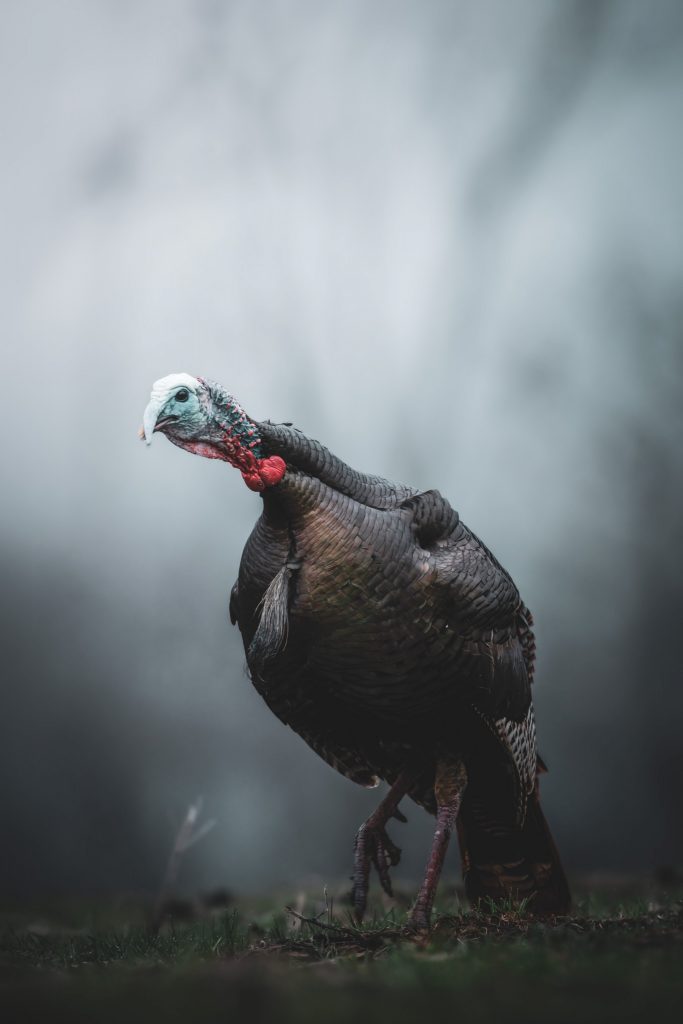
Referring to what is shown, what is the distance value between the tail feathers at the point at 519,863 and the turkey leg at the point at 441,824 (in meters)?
0.48

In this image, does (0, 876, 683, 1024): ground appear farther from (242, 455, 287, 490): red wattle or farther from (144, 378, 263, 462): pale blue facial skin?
(144, 378, 263, 462): pale blue facial skin

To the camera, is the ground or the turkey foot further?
the turkey foot

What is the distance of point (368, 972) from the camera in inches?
101

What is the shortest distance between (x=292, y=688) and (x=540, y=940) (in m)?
1.36

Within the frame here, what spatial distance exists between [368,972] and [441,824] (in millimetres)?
1214

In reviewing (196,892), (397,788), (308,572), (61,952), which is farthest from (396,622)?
(196,892)

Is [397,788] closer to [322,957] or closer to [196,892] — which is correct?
[322,957]

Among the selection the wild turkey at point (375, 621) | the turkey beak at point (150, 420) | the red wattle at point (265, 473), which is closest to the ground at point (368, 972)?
the wild turkey at point (375, 621)

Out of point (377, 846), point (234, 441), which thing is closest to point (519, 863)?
point (377, 846)

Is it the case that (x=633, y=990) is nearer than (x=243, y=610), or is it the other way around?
(x=633, y=990)

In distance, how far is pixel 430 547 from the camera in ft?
12.2

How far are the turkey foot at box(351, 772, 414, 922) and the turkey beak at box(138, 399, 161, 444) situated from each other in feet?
6.22

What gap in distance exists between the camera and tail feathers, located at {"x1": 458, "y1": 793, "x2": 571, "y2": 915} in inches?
168

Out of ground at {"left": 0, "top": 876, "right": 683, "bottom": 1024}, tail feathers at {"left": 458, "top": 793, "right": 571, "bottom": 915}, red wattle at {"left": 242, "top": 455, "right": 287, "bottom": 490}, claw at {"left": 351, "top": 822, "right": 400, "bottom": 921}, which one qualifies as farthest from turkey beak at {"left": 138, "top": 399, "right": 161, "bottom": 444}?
tail feathers at {"left": 458, "top": 793, "right": 571, "bottom": 915}
